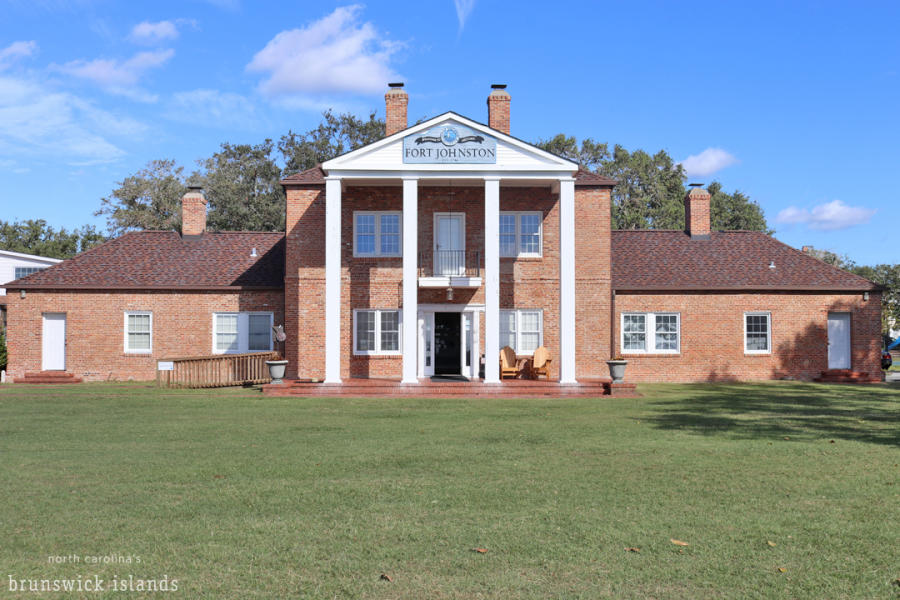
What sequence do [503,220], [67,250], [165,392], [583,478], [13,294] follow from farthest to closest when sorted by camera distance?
1. [67,250]
2. [13,294]
3. [503,220]
4. [165,392]
5. [583,478]

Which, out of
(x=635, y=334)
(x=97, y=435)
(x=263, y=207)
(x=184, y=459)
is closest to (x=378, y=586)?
(x=184, y=459)

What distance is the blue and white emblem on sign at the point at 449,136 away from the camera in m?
22.3

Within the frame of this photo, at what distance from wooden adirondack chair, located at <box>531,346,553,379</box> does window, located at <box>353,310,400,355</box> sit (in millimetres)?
4384

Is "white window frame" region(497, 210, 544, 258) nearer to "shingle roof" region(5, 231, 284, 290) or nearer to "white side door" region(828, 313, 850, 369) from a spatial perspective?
"shingle roof" region(5, 231, 284, 290)

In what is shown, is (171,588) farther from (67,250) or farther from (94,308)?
(67,250)

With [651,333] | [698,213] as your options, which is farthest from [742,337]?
[698,213]

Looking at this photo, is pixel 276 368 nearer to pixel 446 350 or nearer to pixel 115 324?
pixel 446 350

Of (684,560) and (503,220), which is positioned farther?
(503,220)

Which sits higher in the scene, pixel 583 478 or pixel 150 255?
pixel 150 255

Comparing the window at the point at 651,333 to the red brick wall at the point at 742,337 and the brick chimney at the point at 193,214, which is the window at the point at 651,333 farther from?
the brick chimney at the point at 193,214

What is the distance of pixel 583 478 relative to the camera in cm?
870

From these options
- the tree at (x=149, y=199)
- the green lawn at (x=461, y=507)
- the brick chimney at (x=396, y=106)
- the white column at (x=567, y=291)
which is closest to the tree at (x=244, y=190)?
the tree at (x=149, y=199)

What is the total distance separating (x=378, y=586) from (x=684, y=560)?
2.23m

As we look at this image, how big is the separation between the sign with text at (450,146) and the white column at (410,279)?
2.46ft
